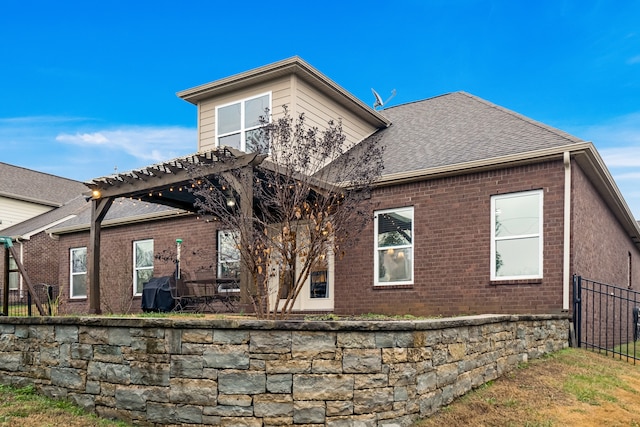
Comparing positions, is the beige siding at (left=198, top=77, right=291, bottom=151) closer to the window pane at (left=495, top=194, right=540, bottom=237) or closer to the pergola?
the pergola

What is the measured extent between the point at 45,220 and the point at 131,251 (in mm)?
10927

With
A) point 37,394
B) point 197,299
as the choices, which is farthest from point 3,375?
point 197,299

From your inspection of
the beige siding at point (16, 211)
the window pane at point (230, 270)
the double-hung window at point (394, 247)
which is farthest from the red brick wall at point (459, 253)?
the beige siding at point (16, 211)

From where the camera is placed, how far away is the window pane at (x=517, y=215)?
345 inches

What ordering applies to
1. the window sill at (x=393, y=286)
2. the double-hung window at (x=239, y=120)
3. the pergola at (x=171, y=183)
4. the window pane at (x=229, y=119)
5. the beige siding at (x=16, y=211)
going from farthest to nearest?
the beige siding at (x=16, y=211) → the window pane at (x=229, y=119) → the double-hung window at (x=239, y=120) → the window sill at (x=393, y=286) → the pergola at (x=171, y=183)

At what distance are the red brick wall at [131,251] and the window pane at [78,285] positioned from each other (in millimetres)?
286

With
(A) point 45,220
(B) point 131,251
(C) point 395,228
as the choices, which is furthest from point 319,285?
(A) point 45,220

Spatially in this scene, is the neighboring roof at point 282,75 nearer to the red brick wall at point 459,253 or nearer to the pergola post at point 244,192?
the red brick wall at point 459,253

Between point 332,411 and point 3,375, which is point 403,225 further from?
point 3,375

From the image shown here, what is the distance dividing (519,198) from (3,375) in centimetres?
769

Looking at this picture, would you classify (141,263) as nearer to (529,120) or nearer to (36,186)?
(529,120)

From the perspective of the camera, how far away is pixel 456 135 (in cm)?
1089

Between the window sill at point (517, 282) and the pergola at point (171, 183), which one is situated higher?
the pergola at point (171, 183)

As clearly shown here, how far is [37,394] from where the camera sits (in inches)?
233
